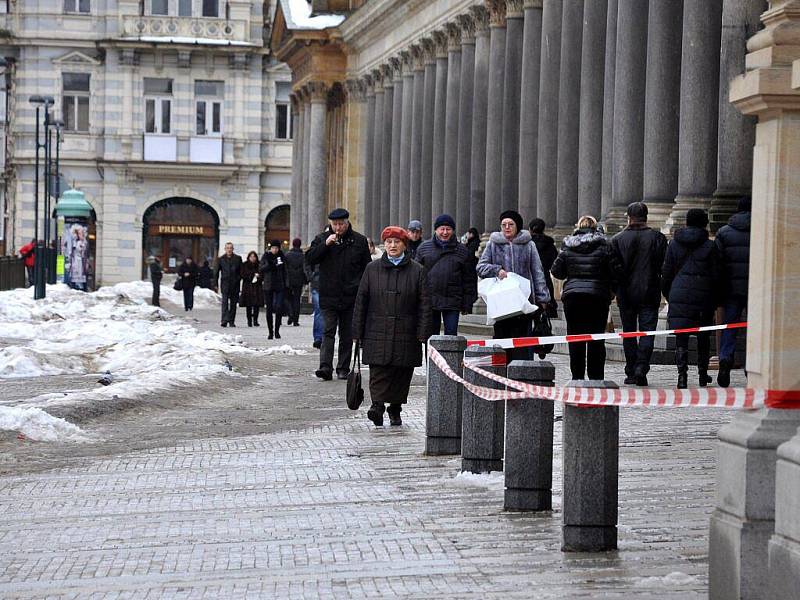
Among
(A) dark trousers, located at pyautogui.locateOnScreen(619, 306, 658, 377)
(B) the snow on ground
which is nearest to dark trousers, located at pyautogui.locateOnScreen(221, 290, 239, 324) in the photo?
(B) the snow on ground

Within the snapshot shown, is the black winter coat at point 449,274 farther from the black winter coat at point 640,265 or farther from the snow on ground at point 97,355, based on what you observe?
the snow on ground at point 97,355

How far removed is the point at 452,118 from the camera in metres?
45.0

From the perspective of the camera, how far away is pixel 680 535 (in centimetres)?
916

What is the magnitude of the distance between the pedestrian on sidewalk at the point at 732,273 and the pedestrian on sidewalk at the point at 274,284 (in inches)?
615

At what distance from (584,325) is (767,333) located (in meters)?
10.2

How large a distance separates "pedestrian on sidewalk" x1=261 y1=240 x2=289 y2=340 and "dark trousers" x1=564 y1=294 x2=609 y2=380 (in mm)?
16094

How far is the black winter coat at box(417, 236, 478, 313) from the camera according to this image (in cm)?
2098

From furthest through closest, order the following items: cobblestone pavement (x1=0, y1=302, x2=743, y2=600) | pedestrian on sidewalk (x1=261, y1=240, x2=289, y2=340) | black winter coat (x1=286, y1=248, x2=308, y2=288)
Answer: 1. black winter coat (x1=286, y1=248, x2=308, y2=288)
2. pedestrian on sidewalk (x1=261, y1=240, x2=289, y2=340)
3. cobblestone pavement (x1=0, y1=302, x2=743, y2=600)

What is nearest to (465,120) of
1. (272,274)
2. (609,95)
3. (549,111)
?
(549,111)

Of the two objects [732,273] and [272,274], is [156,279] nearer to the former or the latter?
[272,274]

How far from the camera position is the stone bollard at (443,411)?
512 inches

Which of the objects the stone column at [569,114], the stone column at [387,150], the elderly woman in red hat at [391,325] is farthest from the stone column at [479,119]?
the elderly woman in red hat at [391,325]

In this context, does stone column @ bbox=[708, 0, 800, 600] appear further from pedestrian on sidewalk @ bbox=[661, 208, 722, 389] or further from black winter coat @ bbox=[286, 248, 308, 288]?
black winter coat @ bbox=[286, 248, 308, 288]

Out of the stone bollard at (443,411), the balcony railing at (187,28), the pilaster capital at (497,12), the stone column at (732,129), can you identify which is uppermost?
the balcony railing at (187,28)
